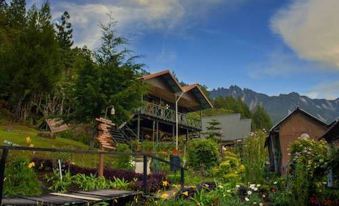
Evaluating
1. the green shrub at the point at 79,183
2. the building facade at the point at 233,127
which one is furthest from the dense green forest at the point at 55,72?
the building facade at the point at 233,127

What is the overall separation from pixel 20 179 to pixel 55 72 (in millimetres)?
24991

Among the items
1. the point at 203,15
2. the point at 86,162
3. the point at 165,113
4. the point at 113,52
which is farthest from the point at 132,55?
the point at 165,113

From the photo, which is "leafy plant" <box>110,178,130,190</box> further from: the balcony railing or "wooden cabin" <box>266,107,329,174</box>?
the balcony railing

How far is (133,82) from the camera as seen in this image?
864 inches

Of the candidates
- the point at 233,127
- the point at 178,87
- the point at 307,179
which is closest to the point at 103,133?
the point at 307,179

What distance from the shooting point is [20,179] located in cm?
1056

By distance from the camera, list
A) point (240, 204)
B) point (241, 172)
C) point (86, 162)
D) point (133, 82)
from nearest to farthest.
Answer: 1. point (240, 204)
2. point (241, 172)
3. point (86, 162)
4. point (133, 82)

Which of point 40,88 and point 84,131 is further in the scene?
point 40,88

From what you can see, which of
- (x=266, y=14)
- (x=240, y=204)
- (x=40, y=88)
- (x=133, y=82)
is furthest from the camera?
(x=40, y=88)

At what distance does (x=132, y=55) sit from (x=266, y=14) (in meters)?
9.12

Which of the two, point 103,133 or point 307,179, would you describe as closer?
point 307,179

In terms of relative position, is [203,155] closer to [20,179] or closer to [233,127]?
[20,179]

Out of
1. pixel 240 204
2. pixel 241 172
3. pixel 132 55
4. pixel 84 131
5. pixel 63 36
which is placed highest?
pixel 63 36

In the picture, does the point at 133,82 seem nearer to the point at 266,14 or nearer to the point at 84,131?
the point at 266,14
